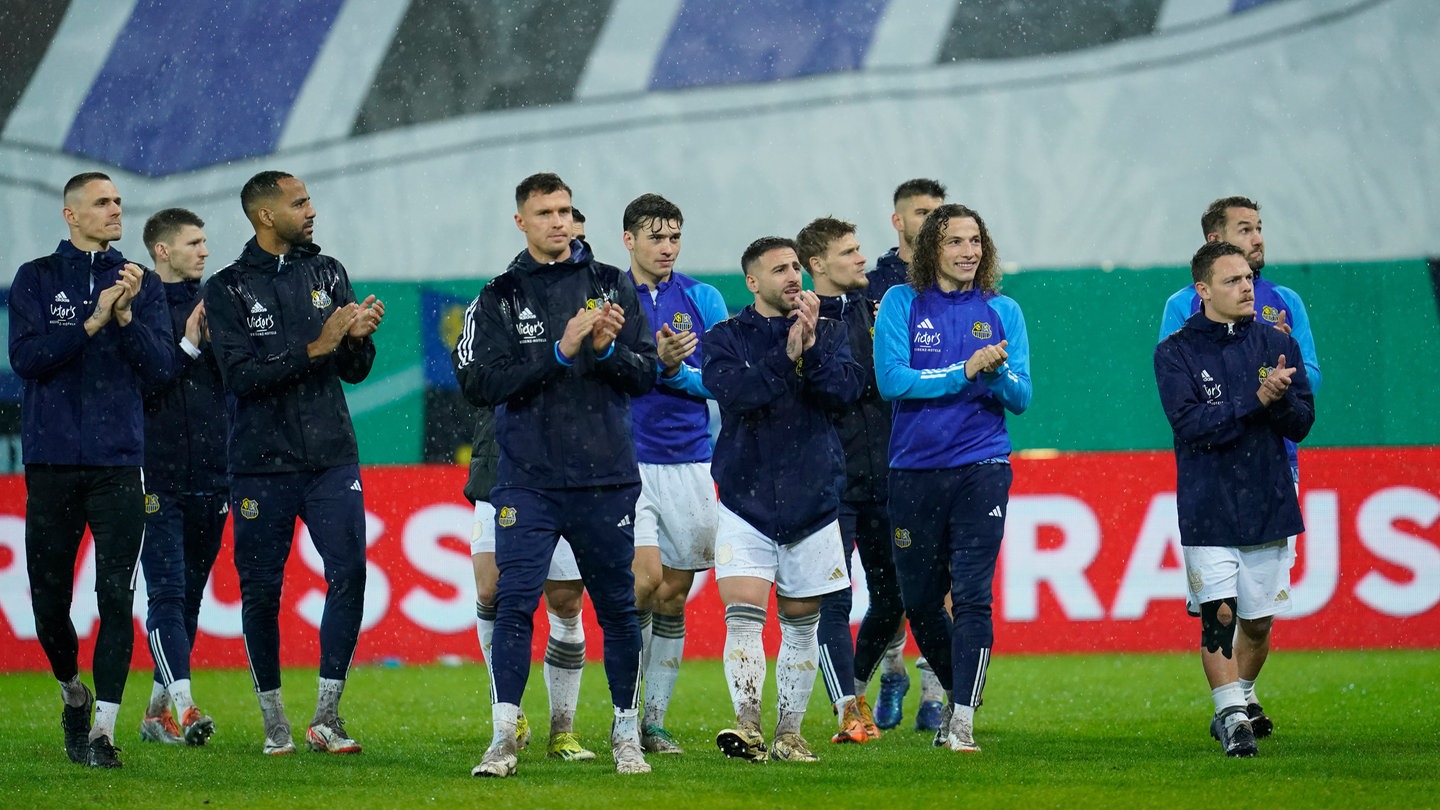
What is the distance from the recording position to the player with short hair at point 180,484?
24.8 ft

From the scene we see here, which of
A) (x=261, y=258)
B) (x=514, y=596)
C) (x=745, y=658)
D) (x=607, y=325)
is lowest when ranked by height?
(x=745, y=658)

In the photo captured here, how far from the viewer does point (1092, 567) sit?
11.4 m

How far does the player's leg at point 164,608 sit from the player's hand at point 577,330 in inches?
101

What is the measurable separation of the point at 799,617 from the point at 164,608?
2.83 metres

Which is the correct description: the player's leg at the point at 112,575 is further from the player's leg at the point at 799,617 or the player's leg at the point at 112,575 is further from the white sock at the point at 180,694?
the player's leg at the point at 799,617

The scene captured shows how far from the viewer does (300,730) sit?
26.5 feet

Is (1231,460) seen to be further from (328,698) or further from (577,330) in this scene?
(328,698)

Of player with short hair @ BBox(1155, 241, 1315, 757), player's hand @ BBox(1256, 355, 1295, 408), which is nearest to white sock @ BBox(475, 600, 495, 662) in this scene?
player with short hair @ BBox(1155, 241, 1315, 757)

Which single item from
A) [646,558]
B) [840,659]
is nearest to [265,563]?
[646,558]

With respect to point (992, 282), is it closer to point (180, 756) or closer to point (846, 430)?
point (846, 430)

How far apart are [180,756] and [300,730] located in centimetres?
98

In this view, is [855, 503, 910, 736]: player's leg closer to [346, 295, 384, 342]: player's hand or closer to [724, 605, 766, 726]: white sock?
[724, 605, 766, 726]: white sock

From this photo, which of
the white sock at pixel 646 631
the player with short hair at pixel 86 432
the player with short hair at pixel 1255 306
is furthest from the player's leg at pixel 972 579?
the player with short hair at pixel 86 432

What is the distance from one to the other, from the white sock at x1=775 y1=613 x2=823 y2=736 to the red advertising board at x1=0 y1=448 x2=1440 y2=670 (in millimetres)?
4408
